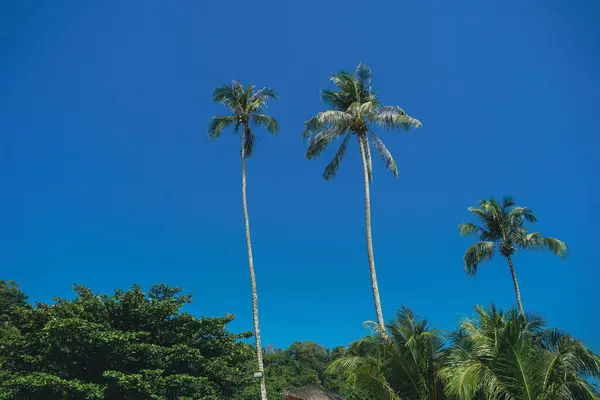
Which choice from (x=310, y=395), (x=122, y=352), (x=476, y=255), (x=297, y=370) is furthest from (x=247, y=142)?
(x=297, y=370)

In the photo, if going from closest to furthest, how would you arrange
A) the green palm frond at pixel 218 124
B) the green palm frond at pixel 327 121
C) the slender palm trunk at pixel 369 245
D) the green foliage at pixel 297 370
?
the slender palm trunk at pixel 369 245
the green palm frond at pixel 327 121
the green palm frond at pixel 218 124
the green foliage at pixel 297 370

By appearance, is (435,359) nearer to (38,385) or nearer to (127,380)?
(127,380)

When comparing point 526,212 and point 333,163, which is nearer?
point 333,163

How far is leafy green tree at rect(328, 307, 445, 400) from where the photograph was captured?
992 centimetres

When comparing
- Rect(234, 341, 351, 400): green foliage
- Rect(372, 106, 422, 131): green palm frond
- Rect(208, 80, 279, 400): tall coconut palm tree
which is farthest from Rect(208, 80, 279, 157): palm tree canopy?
Rect(234, 341, 351, 400): green foliage

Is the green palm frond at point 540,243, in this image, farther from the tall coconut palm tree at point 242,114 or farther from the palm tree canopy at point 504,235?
the tall coconut palm tree at point 242,114

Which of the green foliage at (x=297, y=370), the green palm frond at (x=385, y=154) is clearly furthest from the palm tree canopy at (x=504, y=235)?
the green foliage at (x=297, y=370)

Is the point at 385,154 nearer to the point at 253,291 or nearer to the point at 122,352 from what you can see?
the point at 253,291

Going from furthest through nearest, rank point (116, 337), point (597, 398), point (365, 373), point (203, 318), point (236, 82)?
point (236, 82), point (203, 318), point (116, 337), point (365, 373), point (597, 398)

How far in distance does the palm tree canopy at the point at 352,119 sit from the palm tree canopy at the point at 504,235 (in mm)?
8767

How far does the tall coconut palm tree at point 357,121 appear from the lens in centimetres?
1783

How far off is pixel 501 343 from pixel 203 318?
42.7 feet

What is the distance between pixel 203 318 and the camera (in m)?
17.5

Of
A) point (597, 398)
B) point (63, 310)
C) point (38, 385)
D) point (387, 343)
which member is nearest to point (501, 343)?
point (597, 398)
